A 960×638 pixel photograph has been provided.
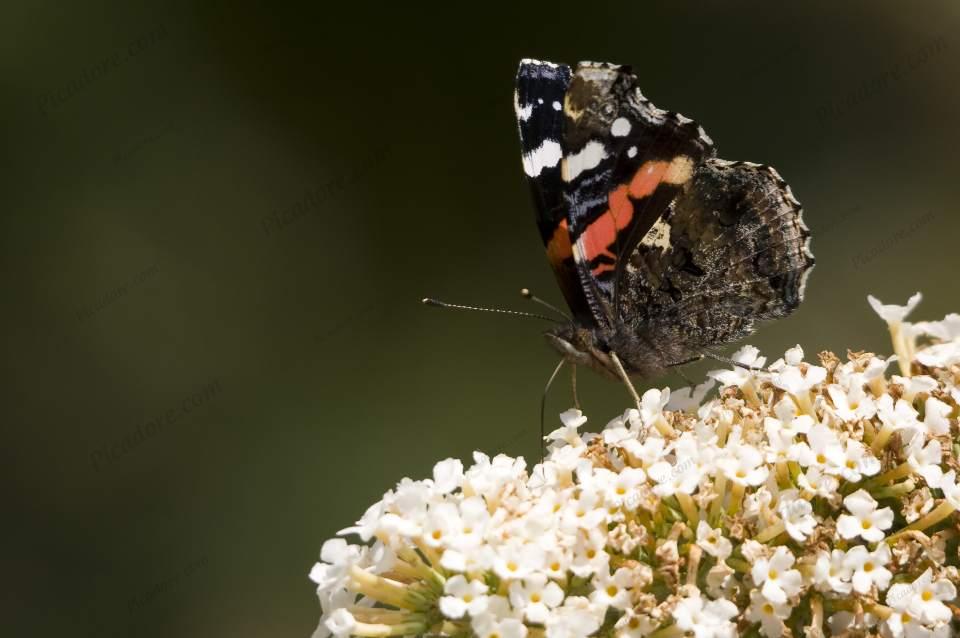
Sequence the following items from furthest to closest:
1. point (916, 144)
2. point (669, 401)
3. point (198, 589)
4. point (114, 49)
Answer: point (916, 144)
point (114, 49)
point (198, 589)
point (669, 401)

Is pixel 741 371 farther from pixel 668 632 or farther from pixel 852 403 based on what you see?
pixel 668 632

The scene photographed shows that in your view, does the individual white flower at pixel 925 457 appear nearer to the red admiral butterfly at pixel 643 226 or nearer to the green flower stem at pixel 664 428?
the green flower stem at pixel 664 428

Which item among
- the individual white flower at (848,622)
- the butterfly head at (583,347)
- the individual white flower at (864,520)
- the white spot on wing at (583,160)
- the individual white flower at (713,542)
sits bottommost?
the individual white flower at (848,622)

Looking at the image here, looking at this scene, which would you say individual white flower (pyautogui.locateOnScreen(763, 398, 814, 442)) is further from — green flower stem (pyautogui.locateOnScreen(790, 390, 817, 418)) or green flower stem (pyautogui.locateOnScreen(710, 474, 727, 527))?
green flower stem (pyautogui.locateOnScreen(710, 474, 727, 527))

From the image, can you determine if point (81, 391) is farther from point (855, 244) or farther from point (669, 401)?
point (855, 244)

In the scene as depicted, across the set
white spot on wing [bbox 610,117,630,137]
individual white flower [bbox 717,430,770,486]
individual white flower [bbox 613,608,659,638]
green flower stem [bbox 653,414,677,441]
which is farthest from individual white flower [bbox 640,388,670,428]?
white spot on wing [bbox 610,117,630,137]

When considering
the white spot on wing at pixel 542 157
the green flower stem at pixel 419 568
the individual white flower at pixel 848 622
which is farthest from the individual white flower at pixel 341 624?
the white spot on wing at pixel 542 157

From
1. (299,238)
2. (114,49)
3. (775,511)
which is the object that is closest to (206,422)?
(299,238)
